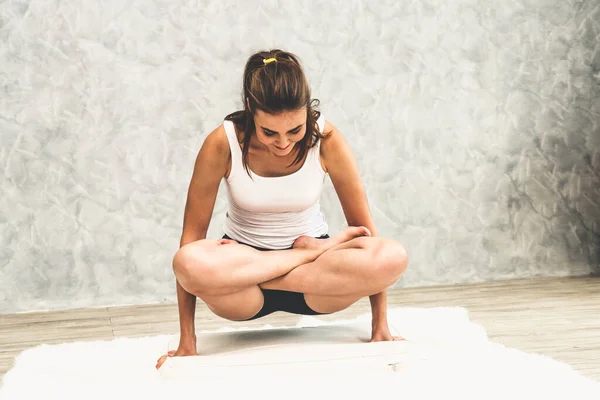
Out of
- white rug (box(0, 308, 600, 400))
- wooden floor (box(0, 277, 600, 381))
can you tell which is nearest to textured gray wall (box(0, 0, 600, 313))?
wooden floor (box(0, 277, 600, 381))

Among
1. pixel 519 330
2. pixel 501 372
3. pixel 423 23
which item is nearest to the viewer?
pixel 501 372

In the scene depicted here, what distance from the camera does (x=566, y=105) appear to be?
3402 mm

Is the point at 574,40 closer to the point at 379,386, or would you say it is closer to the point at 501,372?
the point at 501,372

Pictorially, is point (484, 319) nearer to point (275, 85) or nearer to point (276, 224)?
point (276, 224)

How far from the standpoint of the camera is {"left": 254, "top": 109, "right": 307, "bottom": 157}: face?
1.92 m

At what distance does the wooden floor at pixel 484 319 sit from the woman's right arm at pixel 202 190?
22.3 inches

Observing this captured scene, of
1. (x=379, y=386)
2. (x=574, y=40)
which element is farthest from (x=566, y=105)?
(x=379, y=386)

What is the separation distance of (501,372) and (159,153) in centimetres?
160

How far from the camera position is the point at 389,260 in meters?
2.02

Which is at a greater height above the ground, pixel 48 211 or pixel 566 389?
pixel 48 211

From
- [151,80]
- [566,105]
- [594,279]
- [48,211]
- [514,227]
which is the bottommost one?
[594,279]

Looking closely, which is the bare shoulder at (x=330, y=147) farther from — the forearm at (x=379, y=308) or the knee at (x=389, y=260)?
the forearm at (x=379, y=308)

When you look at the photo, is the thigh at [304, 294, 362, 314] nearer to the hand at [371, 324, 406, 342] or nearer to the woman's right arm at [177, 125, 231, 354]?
the hand at [371, 324, 406, 342]

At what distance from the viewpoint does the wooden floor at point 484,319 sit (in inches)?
94.6
